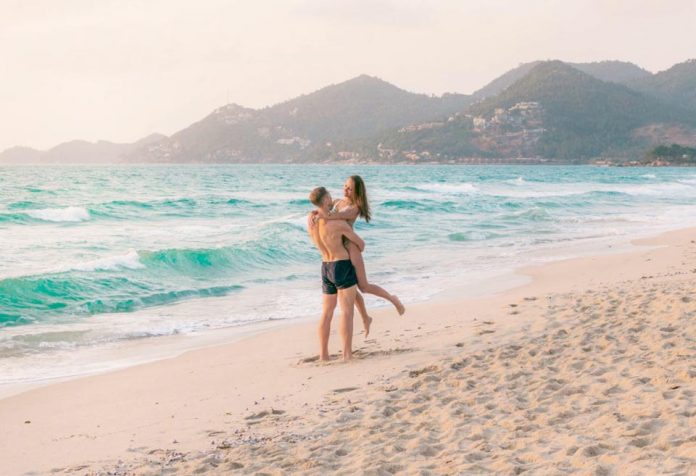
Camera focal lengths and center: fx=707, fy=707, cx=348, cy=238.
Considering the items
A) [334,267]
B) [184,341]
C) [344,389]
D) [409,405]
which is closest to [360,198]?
[334,267]

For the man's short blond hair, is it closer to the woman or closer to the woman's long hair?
the woman

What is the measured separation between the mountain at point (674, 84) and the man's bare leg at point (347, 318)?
601 feet

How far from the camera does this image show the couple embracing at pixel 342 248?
677 cm

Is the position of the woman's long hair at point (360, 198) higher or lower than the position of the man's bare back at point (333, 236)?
higher

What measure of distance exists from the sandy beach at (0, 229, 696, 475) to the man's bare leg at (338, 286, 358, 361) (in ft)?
0.66

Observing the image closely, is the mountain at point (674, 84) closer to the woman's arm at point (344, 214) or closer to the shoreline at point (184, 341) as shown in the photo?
the shoreline at point (184, 341)

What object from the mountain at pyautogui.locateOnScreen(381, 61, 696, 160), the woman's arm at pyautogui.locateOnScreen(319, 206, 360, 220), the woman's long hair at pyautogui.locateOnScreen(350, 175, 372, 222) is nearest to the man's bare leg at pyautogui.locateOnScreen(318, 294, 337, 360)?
the woman's arm at pyautogui.locateOnScreen(319, 206, 360, 220)

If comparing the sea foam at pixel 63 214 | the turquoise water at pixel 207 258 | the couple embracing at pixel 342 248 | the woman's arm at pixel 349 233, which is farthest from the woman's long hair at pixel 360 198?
the sea foam at pixel 63 214

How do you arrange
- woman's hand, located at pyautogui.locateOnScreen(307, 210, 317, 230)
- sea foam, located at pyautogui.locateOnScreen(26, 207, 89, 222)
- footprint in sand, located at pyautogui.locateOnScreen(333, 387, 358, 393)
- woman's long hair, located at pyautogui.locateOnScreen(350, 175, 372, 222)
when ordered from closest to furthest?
1. footprint in sand, located at pyautogui.locateOnScreen(333, 387, 358, 393)
2. woman's long hair, located at pyautogui.locateOnScreen(350, 175, 372, 222)
3. woman's hand, located at pyautogui.locateOnScreen(307, 210, 317, 230)
4. sea foam, located at pyautogui.locateOnScreen(26, 207, 89, 222)

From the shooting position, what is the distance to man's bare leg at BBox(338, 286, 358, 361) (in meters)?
6.94

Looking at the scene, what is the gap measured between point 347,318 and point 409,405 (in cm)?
176

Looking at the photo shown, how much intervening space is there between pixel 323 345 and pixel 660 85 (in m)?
199

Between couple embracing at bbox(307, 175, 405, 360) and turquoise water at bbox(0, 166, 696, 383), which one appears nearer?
couple embracing at bbox(307, 175, 405, 360)

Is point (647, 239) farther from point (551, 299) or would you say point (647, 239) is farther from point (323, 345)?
point (323, 345)
